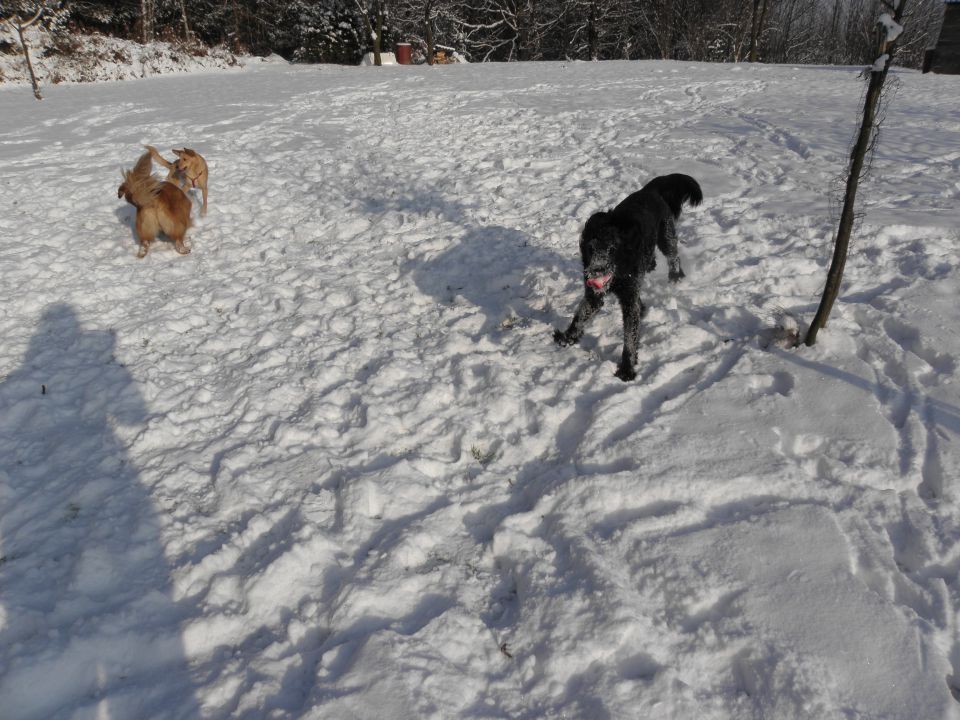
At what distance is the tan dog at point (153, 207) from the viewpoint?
21.0 ft

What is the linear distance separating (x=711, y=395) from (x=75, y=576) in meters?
3.88

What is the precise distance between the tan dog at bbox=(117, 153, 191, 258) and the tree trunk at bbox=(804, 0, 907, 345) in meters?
6.67

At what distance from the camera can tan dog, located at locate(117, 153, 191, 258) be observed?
6.41 metres

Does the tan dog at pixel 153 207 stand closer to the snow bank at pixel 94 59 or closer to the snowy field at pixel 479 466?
the snowy field at pixel 479 466

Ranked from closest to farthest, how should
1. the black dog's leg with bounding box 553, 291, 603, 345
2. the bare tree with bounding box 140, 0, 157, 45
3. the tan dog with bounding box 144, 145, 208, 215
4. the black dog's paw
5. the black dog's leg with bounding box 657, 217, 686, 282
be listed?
the black dog's leg with bounding box 553, 291, 603, 345 < the black dog's paw < the black dog's leg with bounding box 657, 217, 686, 282 < the tan dog with bounding box 144, 145, 208, 215 < the bare tree with bounding box 140, 0, 157, 45

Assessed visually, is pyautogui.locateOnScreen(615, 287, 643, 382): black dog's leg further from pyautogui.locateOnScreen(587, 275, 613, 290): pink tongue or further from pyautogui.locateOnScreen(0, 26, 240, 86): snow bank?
pyautogui.locateOnScreen(0, 26, 240, 86): snow bank

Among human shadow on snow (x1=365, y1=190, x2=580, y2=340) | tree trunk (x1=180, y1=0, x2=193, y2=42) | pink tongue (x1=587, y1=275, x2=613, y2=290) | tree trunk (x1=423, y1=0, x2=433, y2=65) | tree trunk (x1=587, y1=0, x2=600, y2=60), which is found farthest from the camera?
tree trunk (x1=180, y1=0, x2=193, y2=42)

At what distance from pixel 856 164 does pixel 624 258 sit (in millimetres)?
1494

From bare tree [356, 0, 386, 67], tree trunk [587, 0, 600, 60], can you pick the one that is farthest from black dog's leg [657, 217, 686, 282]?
tree trunk [587, 0, 600, 60]

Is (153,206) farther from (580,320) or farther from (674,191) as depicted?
(674,191)

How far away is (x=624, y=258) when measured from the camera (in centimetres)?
396

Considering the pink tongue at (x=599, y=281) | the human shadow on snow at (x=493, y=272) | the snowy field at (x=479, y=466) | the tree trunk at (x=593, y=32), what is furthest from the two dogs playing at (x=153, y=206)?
the tree trunk at (x=593, y=32)

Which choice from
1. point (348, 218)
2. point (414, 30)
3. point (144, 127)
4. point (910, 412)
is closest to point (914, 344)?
point (910, 412)

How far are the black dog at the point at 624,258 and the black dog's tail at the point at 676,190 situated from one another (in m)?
0.18
